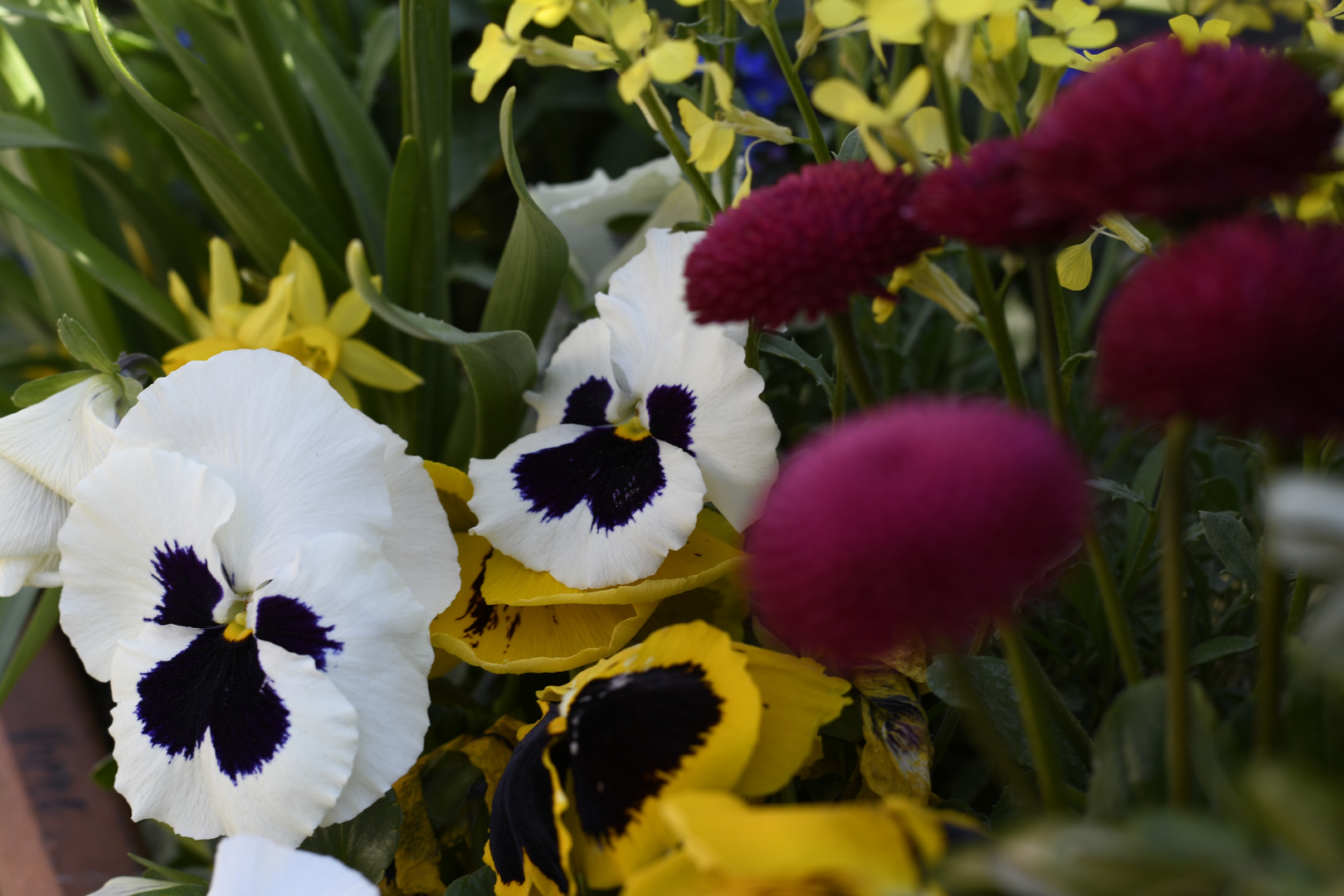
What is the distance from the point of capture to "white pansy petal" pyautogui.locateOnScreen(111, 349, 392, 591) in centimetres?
34

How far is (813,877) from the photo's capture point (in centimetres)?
19

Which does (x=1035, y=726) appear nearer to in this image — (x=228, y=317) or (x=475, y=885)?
(x=475, y=885)

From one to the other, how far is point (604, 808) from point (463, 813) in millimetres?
175

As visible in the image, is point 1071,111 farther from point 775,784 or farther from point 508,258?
point 508,258

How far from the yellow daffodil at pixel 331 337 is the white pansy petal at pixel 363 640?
0.23 meters

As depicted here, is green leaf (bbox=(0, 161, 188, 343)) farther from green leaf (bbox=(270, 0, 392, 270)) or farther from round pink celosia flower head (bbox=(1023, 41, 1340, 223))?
round pink celosia flower head (bbox=(1023, 41, 1340, 223))

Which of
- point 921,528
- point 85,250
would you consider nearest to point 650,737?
point 921,528

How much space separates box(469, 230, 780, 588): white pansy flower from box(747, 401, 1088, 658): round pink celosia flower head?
169 millimetres

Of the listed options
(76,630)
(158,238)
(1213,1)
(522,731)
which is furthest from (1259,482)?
(158,238)

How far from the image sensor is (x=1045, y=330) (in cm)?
23

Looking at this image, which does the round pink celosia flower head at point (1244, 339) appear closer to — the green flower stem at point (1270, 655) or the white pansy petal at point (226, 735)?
the green flower stem at point (1270, 655)

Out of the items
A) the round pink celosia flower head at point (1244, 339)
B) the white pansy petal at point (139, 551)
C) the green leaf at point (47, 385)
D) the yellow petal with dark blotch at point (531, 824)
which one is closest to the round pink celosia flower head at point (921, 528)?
the round pink celosia flower head at point (1244, 339)

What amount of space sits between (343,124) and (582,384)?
28 centimetres

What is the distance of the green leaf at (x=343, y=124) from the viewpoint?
59 centimetres
